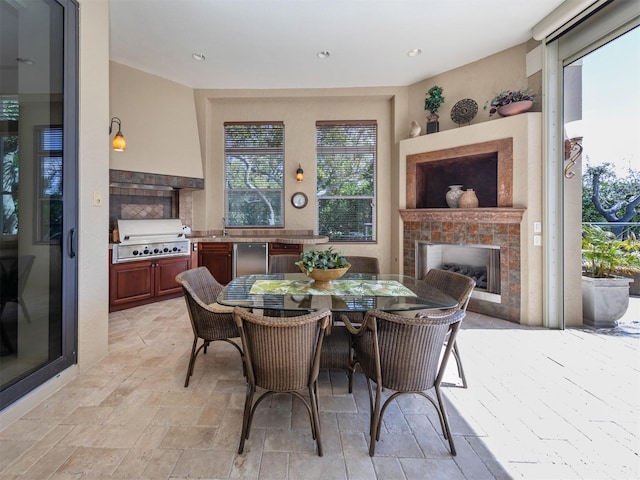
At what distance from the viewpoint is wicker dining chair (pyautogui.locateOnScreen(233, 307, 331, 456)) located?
140 cm

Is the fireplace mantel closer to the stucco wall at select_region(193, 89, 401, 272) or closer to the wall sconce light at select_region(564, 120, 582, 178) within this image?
the wall sconce light at select_region(564, 120, 582, 178)

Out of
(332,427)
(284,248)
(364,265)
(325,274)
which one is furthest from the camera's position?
(284,248)

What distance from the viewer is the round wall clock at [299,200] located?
199 inches

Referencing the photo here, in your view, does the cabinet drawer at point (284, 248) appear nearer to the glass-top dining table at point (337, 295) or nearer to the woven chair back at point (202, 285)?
the glass-top dining table at point (337, 295)

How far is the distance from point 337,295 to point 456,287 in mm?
905

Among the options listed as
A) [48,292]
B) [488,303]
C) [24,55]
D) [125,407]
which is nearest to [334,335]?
[125,407]

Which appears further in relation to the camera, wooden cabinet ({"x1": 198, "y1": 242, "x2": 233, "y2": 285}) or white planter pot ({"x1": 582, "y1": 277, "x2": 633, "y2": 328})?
wooden cabinet ({"x1": 198, "y1": 242, "x2": 233, "y2": 285})

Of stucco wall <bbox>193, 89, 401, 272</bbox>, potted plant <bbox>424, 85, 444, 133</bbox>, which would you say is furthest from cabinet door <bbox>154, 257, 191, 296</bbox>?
potted plant <bbox>424, 85, 444, 133</bbox>

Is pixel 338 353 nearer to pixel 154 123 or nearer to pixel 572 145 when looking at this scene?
pixel 572 145

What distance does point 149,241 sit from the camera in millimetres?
3902

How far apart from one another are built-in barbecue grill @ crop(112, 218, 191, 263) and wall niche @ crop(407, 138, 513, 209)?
134 inches

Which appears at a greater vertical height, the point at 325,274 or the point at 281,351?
the point at 325,274

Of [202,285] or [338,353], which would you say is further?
[202,285]

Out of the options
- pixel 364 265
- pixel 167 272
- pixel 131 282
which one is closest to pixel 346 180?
pixel 364 265
